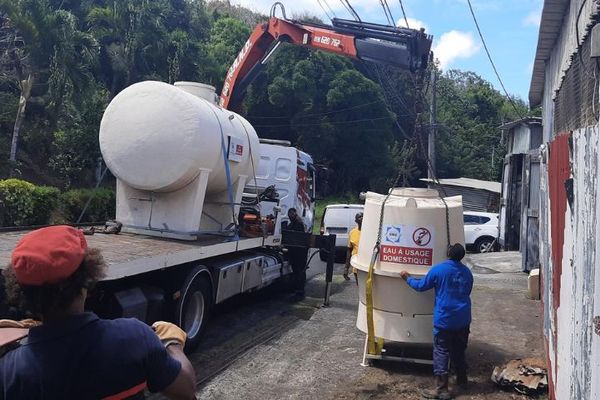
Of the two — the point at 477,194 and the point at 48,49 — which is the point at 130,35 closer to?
the point at 48,49

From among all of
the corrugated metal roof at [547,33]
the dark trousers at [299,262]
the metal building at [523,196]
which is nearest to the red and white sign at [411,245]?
the corrugated metal roof at [547,33]

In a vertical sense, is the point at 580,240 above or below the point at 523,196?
below

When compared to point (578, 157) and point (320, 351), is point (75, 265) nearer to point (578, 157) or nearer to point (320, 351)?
point (578, 157)

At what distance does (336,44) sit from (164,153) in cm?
593

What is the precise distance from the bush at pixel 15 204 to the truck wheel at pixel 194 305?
6.11 m

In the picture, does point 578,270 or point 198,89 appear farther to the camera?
point 198,89

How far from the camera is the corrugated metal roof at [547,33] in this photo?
877cm

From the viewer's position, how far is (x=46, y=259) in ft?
6.55

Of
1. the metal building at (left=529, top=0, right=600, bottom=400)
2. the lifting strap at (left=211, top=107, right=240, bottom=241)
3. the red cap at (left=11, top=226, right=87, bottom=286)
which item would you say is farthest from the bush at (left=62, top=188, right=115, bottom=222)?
the red cap at (left=11, top=226, right=87, bottom=286)

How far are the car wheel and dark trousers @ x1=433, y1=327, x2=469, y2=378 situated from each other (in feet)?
49.1

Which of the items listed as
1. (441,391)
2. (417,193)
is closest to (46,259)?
(441,391)

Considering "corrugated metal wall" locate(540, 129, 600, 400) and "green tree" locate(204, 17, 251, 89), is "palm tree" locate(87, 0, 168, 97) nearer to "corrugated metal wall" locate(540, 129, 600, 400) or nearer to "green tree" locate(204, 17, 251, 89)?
"green tree" locate(204, 17, 251, 89)

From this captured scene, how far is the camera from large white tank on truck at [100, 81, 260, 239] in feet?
25.2

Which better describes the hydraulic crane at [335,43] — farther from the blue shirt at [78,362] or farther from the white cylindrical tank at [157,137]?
the blue shirt at [78,362]
